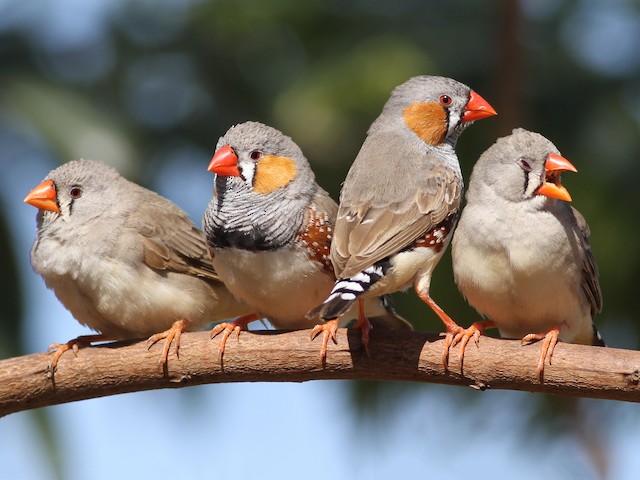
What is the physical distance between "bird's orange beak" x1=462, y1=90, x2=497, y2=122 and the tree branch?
0.91 meters

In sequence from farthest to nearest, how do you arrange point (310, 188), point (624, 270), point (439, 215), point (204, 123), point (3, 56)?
1. point (204, 123)
2. point (3, 56)
3. point (624, 270)
4. point (310, 188)
5. point (439, 215)

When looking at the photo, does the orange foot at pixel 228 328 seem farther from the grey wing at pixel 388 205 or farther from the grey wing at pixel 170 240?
the grey wing at pixel 388 205

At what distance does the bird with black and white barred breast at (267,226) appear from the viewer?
14.7 ft

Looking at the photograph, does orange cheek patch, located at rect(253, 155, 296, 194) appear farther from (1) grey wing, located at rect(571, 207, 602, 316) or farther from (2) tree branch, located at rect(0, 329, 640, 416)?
(1) grey wing, located at rect(571, 207, 602, 316)

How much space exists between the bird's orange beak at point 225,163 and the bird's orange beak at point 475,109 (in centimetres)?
95

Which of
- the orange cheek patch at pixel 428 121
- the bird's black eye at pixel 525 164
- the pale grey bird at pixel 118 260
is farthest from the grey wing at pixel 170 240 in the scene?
the bird's black eye at pixel 525 164

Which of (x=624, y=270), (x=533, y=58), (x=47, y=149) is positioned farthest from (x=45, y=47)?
(x=624, y=270)

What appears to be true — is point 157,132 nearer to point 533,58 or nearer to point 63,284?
point 533,58

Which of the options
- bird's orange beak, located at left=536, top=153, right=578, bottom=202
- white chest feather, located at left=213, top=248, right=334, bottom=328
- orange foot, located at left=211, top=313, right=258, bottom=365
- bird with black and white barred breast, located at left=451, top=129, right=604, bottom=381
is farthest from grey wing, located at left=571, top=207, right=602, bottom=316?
orange foot, located at left=211, top=313, right=258, bottom=365

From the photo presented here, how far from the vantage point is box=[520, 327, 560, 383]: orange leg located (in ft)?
13.8

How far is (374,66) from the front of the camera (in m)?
10.5

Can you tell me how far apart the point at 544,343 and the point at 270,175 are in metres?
1.26

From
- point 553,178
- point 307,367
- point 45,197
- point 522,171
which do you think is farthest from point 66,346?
point 553,178

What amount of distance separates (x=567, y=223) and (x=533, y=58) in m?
7.49
